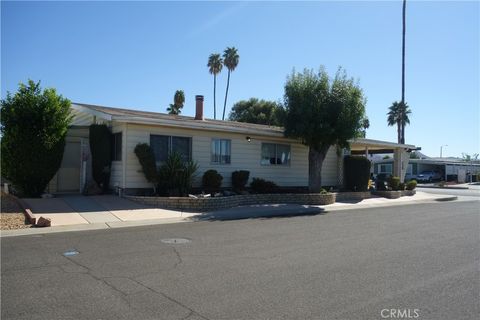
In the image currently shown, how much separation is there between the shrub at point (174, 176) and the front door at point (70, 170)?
3985mm

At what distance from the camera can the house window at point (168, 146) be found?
16.9 m

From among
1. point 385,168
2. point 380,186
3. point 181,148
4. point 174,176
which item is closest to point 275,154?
point 181,148

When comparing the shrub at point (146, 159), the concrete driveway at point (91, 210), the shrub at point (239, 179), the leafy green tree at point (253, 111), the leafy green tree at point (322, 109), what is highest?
the leafy green tree at point (253, 111)

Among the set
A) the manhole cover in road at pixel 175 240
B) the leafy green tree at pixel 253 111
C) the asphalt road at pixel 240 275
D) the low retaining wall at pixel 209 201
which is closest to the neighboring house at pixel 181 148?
the low retaining wall at pixel 209 201

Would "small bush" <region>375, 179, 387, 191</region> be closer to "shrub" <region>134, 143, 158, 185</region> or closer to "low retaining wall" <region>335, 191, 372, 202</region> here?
"low retaining wall" <region>335, 191, 372, 202</region>

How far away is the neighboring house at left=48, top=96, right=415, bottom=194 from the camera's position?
53.5 feet

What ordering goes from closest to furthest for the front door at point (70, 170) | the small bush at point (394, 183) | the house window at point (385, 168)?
the front door at point (70, 170)
the small bush at point (394, 183)
the house window at point (385, 168)

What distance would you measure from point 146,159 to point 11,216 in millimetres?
5183

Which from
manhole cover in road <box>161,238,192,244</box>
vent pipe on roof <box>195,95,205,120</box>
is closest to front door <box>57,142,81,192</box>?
vent pipe on roof <box>195,95,205,120</box>

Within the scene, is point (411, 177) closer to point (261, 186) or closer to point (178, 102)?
point (178, 102)

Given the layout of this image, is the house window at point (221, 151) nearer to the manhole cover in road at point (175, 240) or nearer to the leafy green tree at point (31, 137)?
the leafy green tree at point (31, 137)

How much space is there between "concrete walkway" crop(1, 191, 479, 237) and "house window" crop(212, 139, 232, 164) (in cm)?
330

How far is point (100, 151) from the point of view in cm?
1664

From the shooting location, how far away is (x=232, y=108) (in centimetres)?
5141
